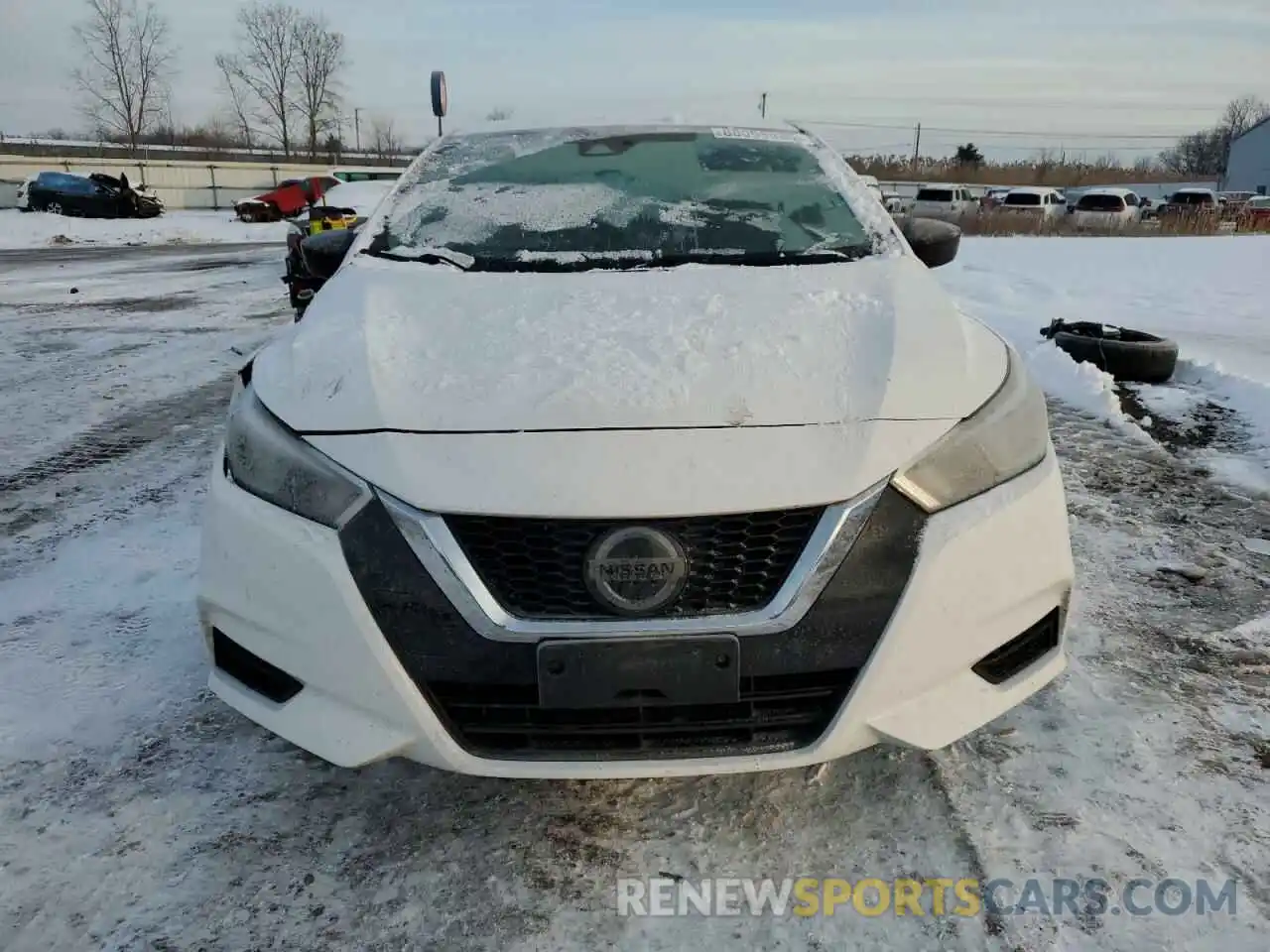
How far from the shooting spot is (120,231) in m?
27.9

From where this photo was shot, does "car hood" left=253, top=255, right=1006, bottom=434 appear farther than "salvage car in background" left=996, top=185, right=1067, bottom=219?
No

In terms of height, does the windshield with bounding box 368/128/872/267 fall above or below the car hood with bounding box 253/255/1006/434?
above

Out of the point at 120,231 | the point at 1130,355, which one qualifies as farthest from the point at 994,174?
the point at 1130,355

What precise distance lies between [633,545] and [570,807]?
0.76 m

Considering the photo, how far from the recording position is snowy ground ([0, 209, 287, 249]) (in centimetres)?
2528

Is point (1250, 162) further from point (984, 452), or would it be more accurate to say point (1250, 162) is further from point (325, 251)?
point (984, 452)

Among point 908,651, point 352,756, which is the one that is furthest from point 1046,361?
point 352,756

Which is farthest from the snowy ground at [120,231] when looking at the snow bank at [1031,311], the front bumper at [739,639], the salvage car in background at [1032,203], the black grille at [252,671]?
the front bumper at [739,639]

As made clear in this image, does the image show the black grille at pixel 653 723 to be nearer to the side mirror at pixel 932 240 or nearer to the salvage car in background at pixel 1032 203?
the side mirror at pixel 932 240

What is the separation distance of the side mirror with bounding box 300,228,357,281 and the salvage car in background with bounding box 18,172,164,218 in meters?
33.8

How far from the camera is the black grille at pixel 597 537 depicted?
165cm

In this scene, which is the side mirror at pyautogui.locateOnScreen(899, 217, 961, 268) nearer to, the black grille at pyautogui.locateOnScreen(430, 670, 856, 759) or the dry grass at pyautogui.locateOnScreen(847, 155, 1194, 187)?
the black grille at pyautogui.locateOnScreen(430, 670, 856, 759)

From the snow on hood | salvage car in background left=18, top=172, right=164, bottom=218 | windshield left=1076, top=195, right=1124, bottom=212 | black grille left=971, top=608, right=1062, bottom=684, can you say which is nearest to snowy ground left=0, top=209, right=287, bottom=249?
salvage car in background left=18, top=172, right=164, bottom=218

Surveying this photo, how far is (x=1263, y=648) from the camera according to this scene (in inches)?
105
